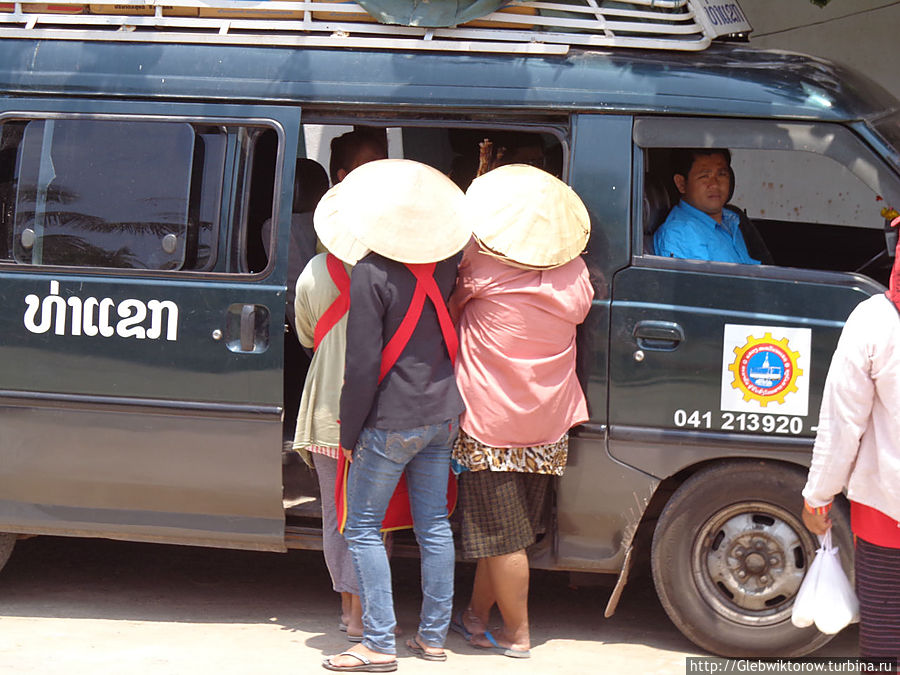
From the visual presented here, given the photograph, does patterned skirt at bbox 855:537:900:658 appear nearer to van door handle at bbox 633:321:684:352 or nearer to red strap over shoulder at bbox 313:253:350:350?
van door handle at bbox 633:321:684:352

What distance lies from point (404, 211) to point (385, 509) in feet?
3.63

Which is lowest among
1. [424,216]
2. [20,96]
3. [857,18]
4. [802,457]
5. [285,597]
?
[285,597]

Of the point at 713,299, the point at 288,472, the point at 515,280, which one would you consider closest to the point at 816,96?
the point at 713,299

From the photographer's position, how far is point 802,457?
4.66 metres

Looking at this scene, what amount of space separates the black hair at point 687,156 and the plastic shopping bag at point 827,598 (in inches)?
71.3

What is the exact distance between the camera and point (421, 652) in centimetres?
493

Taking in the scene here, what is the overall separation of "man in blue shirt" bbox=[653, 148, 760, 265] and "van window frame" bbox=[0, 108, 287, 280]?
1520 mm

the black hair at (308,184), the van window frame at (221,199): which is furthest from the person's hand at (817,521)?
the black hair at (308,184)

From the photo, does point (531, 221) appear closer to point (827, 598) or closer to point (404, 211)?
point (404, 211)

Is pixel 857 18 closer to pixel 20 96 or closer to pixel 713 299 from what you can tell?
pixel 713 299

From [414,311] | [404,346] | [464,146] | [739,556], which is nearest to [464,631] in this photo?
[739,556]

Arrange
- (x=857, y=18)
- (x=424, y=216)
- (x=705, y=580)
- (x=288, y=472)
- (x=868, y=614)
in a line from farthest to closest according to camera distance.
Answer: (x=857, y=18)
(x=288, y=472)
(x=705, y=580)
(x=424, y=216)
(x=868, y=614)

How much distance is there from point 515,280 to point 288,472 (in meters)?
1.40

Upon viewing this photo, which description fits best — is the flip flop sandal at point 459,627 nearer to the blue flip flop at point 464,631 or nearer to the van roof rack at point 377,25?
the blue flip flop at point 464,631
